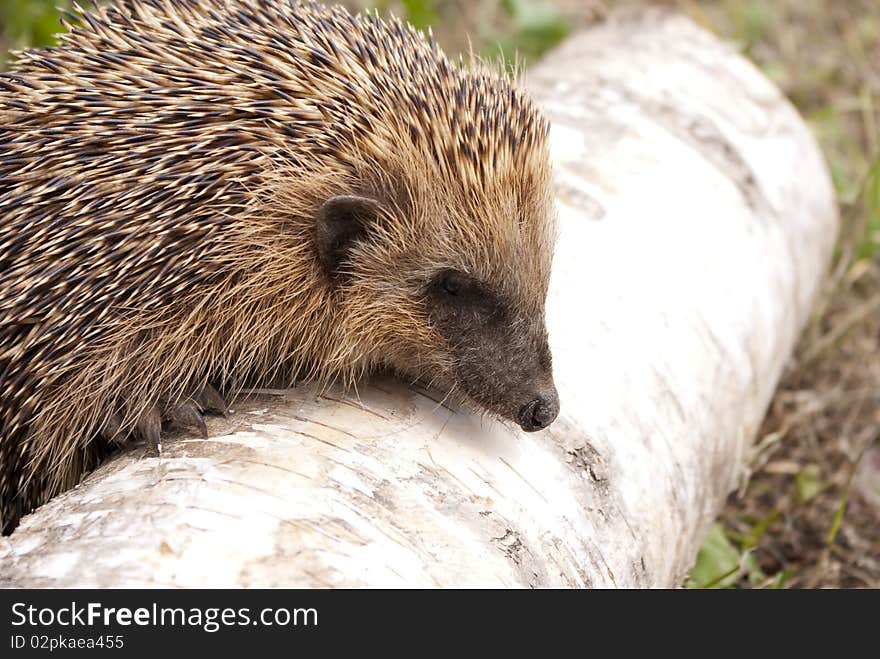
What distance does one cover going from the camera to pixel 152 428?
341cm

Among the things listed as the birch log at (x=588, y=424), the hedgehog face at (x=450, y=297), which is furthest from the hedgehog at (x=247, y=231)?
the birch log at (x=588, y=424)

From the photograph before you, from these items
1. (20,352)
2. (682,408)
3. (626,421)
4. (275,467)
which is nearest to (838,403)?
(682,408)

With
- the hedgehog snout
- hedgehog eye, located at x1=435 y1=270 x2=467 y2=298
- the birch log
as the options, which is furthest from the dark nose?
hedgehog eye, located at x1=435 y1=270 x2=467 y2=298

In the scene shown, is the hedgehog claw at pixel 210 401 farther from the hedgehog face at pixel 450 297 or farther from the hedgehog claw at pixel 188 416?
the hedgehog face at pixel 450 297

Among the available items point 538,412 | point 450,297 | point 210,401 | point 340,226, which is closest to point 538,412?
point 538,412

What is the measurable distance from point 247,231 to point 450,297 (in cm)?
70

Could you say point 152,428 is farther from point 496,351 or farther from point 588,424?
point 588,424

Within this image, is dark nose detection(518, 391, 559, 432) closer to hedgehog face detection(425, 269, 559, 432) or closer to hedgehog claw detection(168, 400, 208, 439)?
hedgehog face detection(425, 269, 559, 432)

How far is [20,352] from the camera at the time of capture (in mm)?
3447

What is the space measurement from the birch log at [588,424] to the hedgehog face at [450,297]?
0.44ft

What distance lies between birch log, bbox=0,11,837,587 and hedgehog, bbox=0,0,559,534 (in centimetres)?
24

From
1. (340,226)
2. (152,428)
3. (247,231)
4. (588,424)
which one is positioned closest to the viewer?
(152,428)

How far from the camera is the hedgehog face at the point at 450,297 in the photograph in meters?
3.58
